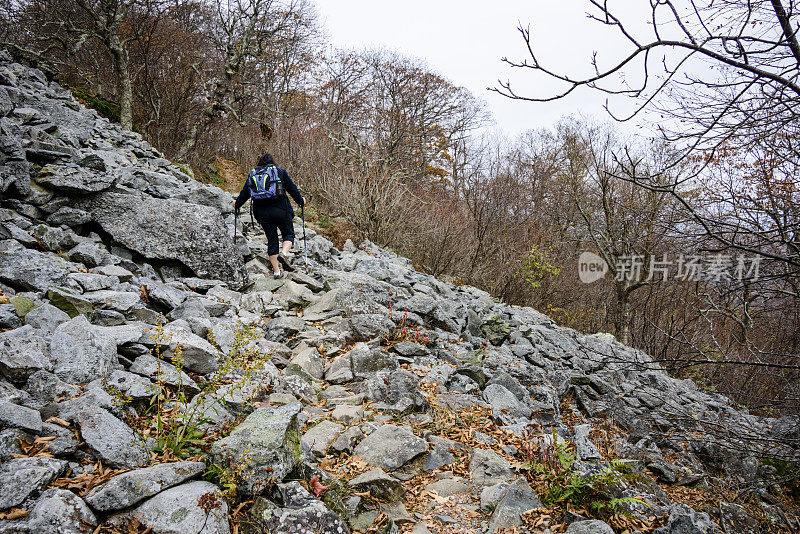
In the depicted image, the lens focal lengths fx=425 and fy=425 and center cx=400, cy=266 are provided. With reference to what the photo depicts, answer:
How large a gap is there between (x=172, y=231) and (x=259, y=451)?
4037mm

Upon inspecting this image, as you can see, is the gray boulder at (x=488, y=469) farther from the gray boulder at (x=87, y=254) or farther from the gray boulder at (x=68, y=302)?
the gray boulder at (x=87, y=254)

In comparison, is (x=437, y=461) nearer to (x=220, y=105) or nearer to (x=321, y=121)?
(x=220, y=105)

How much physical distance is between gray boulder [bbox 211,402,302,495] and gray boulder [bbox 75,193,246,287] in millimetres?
3571

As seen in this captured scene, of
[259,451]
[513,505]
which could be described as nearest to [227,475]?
[259,451]

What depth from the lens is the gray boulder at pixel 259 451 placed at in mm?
2043

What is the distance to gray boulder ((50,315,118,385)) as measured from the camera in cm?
245

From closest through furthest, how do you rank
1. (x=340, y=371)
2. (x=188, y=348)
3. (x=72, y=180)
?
(x=188, y=348)
(x=340, y=371)
(x=72, y=180)

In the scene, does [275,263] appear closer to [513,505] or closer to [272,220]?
[272,220]

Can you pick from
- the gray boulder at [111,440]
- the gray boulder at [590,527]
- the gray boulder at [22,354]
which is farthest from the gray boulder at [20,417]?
the gray boulder at [590,527]

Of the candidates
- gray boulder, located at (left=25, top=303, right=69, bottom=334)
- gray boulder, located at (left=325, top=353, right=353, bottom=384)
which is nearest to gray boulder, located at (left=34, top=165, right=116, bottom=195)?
gray boulder, located at (left=25, top=303, right=69, bottom=334)

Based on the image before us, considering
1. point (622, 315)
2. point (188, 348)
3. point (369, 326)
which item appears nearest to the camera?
point (188, 348)

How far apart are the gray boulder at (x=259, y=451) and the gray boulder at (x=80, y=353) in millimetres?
1005

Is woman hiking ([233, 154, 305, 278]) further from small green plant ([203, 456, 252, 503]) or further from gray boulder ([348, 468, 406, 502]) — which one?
small green plant ([203, 456, 252, 503])

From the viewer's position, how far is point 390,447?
2912 mm
